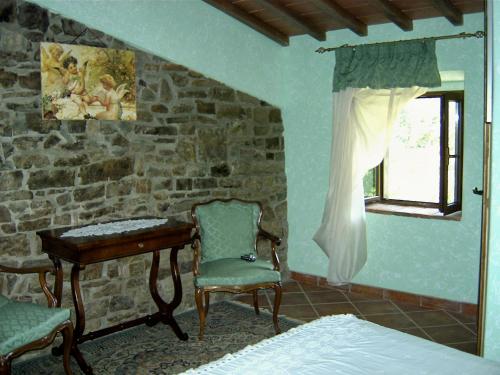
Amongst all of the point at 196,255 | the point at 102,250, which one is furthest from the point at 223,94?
the point at 102,250

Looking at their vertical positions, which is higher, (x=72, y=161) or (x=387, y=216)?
(x=72, y=161)

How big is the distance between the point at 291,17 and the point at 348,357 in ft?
10.1

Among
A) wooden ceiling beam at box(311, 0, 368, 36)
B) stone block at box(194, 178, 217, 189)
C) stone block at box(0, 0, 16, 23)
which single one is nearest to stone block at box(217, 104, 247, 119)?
stone block at box(194, 178, 217, 189)

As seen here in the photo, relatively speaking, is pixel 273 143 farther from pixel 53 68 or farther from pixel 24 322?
pixel 24 322

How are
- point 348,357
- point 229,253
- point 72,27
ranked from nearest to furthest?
point 348,357 → point 72,27 → point 229,253

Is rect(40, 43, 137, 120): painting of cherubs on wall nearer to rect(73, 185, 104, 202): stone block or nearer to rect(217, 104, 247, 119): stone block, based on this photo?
rect(73, 185, 104, 202): stone block

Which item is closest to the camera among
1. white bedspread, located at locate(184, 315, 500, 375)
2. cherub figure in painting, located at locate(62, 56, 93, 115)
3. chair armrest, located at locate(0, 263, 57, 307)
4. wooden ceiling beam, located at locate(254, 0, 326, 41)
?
white bedspread, located at locate(184, 315, 500, 375)

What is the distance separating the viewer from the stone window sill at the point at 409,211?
454 cm

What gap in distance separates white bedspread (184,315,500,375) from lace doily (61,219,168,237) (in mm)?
1664

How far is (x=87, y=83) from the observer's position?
376 cm

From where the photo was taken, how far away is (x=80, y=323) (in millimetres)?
3447

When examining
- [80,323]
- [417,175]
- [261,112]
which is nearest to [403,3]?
[261,112]

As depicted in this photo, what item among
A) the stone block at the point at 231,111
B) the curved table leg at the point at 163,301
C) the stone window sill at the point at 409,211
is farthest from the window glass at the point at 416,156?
the curved table leg at the point at 163,301

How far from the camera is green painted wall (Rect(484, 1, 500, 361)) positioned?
262 cm
